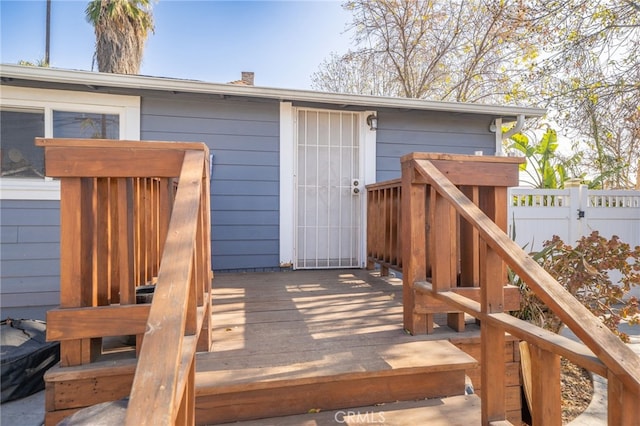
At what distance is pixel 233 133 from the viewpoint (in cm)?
403

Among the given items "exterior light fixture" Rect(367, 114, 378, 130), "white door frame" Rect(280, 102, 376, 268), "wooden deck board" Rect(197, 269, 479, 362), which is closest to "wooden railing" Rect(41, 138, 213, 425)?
"wooden deck board" Rect(197, 269, 479, 362)

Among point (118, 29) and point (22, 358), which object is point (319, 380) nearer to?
point (22, 358)

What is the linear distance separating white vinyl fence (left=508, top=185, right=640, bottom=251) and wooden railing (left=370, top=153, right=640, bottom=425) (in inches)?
129

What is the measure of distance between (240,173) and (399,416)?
316 centimetres

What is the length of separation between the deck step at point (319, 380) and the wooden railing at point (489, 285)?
34cm

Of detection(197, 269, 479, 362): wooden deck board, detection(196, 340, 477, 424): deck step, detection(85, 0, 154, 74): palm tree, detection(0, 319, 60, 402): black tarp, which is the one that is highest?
detection(85, 0, 154, 74): palm tree

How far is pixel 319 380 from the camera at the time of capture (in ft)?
5.06

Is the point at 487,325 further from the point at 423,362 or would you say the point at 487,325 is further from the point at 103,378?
the point at 103,378

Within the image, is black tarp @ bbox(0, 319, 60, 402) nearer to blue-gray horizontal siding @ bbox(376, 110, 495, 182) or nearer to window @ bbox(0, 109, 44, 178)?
window @ bbox(0, 109, 44, 178)

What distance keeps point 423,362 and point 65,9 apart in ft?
50.5

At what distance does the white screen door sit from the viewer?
427 centimetres

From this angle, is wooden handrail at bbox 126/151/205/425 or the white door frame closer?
wooden handrail at bbox 126/151/205/425

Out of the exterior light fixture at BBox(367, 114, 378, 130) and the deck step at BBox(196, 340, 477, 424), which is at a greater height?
the exterior light fixture at BBox(367, 114, 378, 130)

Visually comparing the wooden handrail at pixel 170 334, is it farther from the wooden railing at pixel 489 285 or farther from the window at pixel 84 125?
the window at pixel 84 125
